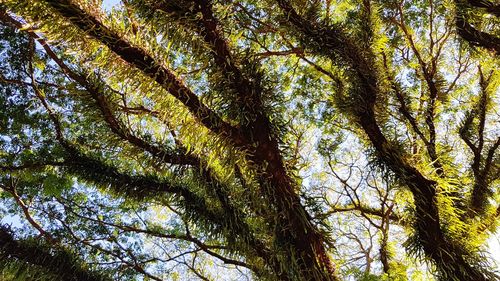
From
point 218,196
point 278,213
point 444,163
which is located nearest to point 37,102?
point 218,196

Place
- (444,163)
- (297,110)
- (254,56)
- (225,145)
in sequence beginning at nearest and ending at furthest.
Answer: (225,145)
(254,56)
(444,163)
(297,110)

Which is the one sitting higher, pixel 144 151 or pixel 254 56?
pixel 254 56

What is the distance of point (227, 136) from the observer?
9.02ft

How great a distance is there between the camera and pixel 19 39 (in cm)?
531

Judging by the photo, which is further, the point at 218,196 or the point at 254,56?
the point at 218,196

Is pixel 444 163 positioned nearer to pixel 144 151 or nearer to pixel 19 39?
pixel 144 151

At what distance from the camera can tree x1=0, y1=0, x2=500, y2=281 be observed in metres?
2.73

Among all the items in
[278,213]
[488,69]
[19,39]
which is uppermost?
[488,69]

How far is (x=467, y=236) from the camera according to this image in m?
3.72

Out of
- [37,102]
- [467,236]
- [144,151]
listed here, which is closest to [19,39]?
[37,102]

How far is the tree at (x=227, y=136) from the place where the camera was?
107 inches

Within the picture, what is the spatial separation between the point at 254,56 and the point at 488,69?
442cm

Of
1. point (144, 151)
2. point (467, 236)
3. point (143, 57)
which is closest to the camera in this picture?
point (143, 57)

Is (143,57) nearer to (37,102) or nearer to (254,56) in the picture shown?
(254,56)
